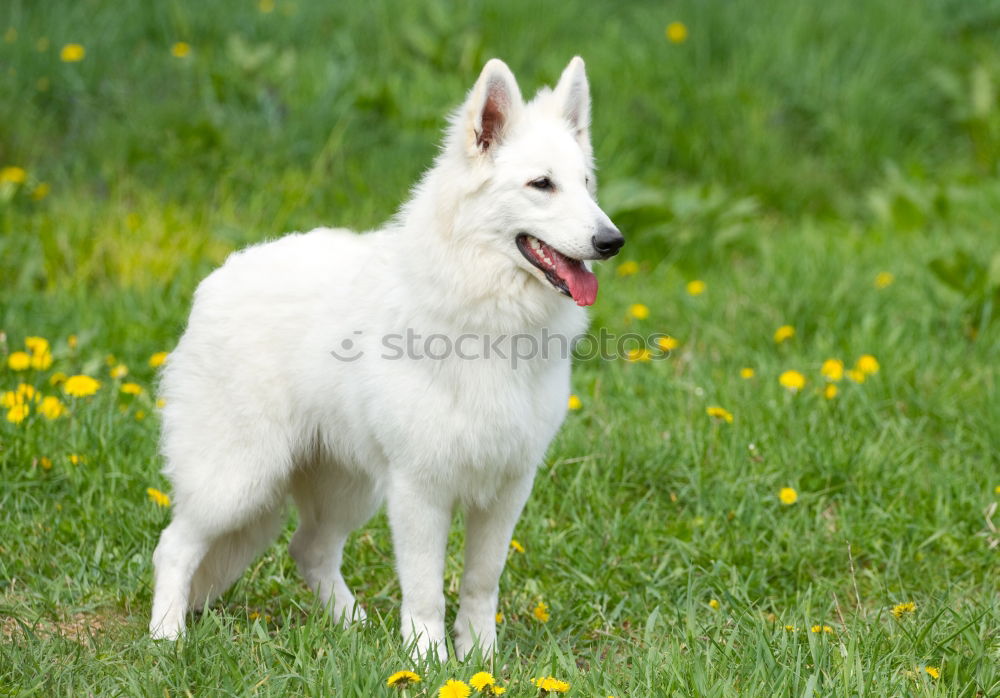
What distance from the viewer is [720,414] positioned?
165 inches

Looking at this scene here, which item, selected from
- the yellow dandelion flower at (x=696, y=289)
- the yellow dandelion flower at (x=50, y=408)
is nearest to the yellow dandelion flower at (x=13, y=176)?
the yellow dandelion flower at (x=50, y=408)

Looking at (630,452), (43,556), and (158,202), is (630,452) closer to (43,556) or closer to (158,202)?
(43,556)

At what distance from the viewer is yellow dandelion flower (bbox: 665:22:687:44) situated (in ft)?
25.6

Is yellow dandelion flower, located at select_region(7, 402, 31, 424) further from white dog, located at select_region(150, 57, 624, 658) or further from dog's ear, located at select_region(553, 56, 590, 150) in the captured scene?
dog's ear, located at select_region(553, 56, 590, 150)

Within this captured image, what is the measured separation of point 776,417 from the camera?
4.32 meters

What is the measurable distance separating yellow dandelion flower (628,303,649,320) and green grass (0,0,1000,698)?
4cm

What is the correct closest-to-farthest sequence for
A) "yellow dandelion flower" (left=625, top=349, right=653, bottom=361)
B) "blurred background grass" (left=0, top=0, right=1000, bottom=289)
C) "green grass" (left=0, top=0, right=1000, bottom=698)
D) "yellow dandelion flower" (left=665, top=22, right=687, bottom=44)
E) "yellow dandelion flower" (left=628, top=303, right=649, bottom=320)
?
1. "green grass" (left=0, top=0, right=1000, bottom=698)
2. "yellow dandelion flower" (left=625, top=349, right=653, bottom=361)
3. "yellow dandelion flower" (left=628, top=303, right=649, bottom=320)
4. "blurred background grass" (left=0, top=0, right=1000, bottom=289)
5. "yellow dandelion flower" (left=665, top=22, right=687, bottom=44)

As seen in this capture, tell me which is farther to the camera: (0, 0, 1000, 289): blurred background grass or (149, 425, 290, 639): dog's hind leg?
(0, 0, 1000, 289): blurred background grass

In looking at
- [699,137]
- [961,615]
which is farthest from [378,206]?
[961,615]

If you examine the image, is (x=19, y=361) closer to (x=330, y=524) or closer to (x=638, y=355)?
(x=330, y=524)

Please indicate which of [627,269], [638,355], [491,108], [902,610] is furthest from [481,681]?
[627,269]

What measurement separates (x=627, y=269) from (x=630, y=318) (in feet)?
2.30

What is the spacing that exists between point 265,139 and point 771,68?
3.45 metres

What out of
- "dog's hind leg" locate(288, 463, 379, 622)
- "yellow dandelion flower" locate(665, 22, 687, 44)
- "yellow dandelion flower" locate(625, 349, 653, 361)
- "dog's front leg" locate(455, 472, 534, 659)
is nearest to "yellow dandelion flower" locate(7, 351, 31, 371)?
"dog's hind leg" locate(288, 463, 379, 622)
